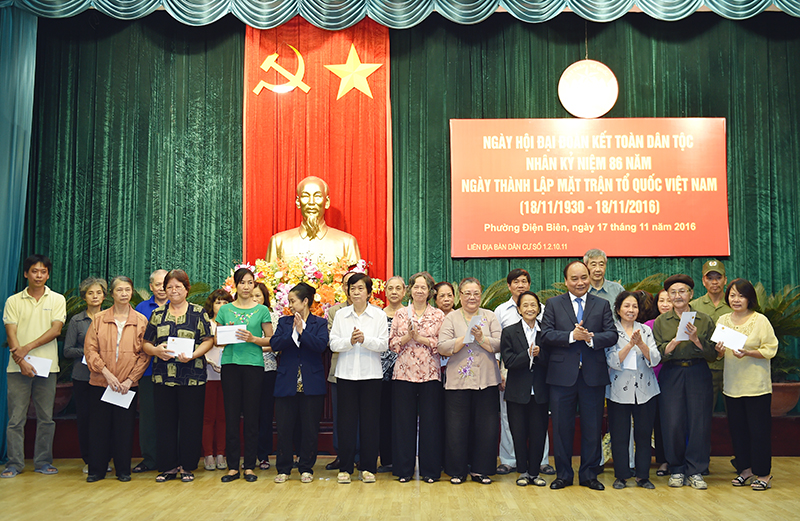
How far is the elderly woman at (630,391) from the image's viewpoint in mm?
4199

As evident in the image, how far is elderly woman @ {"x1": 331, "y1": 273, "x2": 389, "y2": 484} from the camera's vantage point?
441cm

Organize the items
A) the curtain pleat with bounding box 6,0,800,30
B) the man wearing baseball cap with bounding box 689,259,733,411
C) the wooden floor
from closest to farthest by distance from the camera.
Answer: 1. the wooden floor
2. the man wearing baseball cap with bounding box 689,259,733,411
3. the curtain pleat with bounding box 6,0,800,30

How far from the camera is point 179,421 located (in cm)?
454

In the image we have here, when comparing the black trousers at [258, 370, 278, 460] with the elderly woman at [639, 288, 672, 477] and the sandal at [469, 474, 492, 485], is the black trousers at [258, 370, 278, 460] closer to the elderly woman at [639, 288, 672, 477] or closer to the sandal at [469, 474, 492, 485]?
the sandal at [469, 474, 492, 485]

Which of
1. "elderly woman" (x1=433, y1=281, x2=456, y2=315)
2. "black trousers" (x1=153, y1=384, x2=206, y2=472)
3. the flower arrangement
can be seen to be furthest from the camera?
the flower arrangement

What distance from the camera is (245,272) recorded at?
454 cm

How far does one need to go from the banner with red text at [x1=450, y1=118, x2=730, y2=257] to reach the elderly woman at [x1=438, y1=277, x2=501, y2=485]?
2.91 m

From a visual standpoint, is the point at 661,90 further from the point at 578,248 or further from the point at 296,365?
the point at 296,365

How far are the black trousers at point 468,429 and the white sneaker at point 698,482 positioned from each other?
122cm

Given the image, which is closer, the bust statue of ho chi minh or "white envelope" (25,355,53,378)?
"white envelope" (25,355,53,378)

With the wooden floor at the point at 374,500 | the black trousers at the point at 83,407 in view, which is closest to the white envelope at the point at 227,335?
the wooden floor at the point at 374,500

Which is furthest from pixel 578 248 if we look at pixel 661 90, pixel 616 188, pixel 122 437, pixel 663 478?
pixel 122 437

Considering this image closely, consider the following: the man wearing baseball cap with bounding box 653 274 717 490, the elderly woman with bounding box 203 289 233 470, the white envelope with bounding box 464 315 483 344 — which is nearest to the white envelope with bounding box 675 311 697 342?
the man wearing baseball cap with bounding box 653 274 717 490

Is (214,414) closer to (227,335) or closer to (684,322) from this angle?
(227,335)
